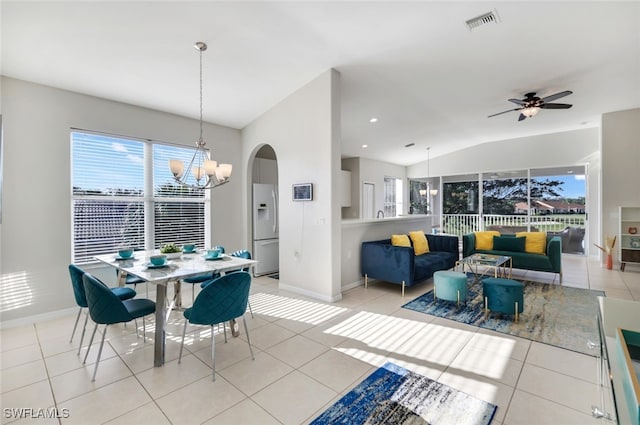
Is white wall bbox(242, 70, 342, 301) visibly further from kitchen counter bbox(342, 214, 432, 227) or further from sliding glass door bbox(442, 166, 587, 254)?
sliding glass door bbox(442, 166, 587, 254)

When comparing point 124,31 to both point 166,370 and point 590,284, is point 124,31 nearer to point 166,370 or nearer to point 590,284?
point 166,370

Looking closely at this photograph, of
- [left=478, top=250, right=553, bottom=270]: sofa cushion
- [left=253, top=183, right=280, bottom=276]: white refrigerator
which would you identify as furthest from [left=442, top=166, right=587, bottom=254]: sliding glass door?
[left=253, top=183, right=280, bottom=276]: white refrigerator

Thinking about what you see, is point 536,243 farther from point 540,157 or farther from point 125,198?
point 125,198

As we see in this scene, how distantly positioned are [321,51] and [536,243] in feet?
16.6

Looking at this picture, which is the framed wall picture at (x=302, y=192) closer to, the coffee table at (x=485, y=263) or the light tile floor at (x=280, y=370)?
the light tile floor at (x=280, y=370)

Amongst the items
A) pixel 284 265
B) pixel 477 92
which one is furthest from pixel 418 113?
pixel 284 265

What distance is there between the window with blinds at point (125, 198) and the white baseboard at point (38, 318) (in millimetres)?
630

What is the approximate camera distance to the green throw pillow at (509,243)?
17.8ft

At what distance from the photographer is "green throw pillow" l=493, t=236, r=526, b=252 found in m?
5.42

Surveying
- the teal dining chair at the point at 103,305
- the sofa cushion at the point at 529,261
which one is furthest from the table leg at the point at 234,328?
the sofa cushion at the point at 529,261

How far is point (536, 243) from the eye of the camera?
5.29 m

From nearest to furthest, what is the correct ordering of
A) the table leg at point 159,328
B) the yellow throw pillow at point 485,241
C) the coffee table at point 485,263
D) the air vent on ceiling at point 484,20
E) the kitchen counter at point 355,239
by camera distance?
1. the table leg at point 159,328
2. the air vent on ceiling at point 484,20
3. the coffee table at point 485,263
4. the kitchen counter at point 355,239
5. the yellow throw pillow at point 485,241

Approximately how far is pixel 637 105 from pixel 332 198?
6.53m

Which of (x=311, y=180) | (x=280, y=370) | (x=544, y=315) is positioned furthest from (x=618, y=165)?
(x=280, y=370)
